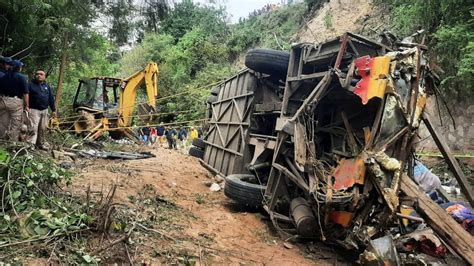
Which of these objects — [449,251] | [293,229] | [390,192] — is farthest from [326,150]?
[449,251]

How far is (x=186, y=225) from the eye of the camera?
553 centimetres

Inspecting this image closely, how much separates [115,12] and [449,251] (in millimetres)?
5935

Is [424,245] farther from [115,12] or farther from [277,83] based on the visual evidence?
[115,12]

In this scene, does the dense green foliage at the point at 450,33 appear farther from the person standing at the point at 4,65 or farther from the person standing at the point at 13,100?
the person standing at the point at 4,65

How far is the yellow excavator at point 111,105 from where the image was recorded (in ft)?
45.4

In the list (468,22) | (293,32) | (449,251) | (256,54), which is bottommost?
(449,251)

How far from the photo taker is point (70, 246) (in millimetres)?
3385

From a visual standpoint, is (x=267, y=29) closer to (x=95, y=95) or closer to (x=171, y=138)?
(x=171, y=138)

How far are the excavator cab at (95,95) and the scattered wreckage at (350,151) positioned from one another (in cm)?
944

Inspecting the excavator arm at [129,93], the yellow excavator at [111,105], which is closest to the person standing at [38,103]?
the yellow excavator at [111,105]

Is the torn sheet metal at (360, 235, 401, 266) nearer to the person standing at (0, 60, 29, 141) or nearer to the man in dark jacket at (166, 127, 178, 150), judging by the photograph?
the person standing at (0, 60, 29, 141)

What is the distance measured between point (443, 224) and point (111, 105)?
13.7 metres

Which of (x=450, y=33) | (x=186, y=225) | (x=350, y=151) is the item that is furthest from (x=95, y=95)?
(x=450, y=33)

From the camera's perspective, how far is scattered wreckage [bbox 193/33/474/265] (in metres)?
4.54
